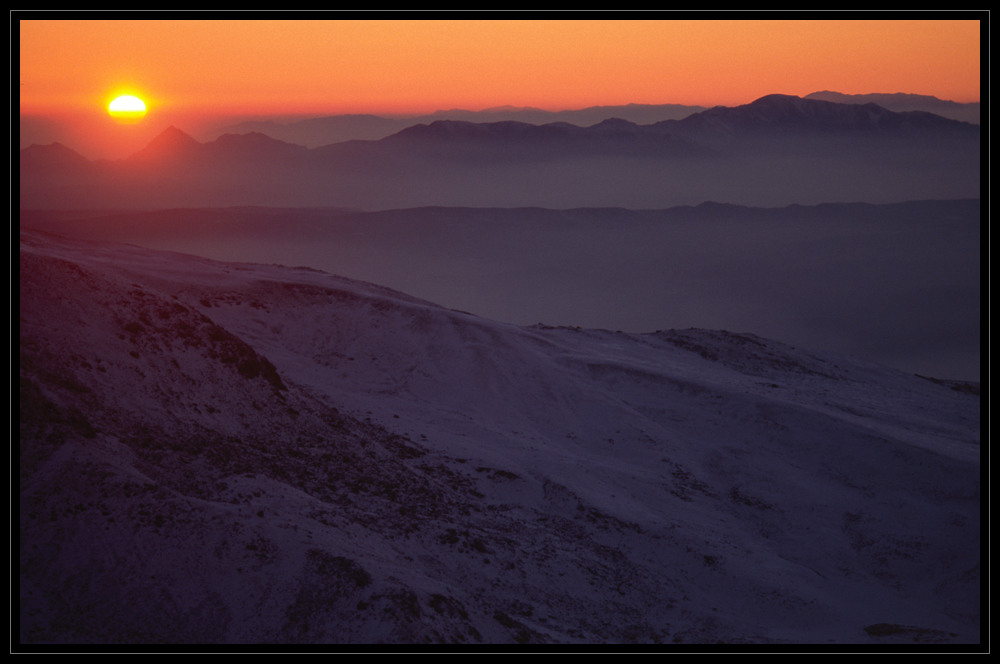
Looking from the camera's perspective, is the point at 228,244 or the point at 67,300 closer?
the point at 67,300

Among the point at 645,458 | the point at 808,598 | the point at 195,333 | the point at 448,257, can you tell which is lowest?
the point at 808,598

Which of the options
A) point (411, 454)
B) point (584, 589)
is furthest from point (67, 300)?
point (584, 589)

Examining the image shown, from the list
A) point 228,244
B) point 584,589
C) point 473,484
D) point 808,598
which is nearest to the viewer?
point 584,589

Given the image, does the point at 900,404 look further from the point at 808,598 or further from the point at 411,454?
the point at 411,454

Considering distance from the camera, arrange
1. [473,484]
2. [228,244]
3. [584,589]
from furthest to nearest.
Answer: [228,244] < [473,484] < [584,589]

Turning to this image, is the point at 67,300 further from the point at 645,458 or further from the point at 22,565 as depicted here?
the point at 645,458

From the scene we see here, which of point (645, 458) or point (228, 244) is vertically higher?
point (228, 244)
